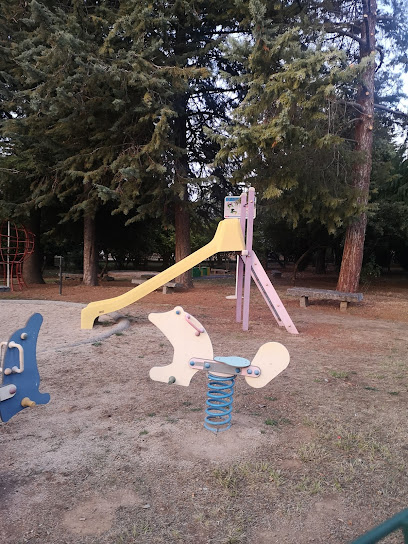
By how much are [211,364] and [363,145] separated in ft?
35.7

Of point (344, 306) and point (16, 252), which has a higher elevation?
point (16, 252)

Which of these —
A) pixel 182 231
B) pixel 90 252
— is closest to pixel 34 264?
pixel 90 252

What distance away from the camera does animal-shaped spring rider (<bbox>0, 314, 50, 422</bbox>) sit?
2.85 meters

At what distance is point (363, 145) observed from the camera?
40.5 feet

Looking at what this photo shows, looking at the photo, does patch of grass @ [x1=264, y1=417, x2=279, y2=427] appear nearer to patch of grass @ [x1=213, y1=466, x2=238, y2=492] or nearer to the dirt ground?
the dirt ground

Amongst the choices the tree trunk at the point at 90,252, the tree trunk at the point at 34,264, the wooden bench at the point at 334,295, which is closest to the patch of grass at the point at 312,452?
the wooden bench at the point at 334,295

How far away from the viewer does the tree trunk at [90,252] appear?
14820mm

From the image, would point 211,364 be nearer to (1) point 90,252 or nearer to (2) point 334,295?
(2) point 334,295

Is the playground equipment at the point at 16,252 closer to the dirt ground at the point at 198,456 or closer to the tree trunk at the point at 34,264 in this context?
the tree trunk at the point at 34,264

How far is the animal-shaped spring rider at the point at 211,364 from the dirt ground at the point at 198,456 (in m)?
0.27

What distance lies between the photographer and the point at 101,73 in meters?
10.4

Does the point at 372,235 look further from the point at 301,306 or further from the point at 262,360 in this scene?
the point at 262,360

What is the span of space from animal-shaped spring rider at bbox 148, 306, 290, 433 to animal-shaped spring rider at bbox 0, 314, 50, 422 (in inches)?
36.7

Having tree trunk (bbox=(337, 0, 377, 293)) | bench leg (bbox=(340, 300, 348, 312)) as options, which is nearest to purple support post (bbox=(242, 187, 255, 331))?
bench leg (bbox=(340, 300, 348, 312))
